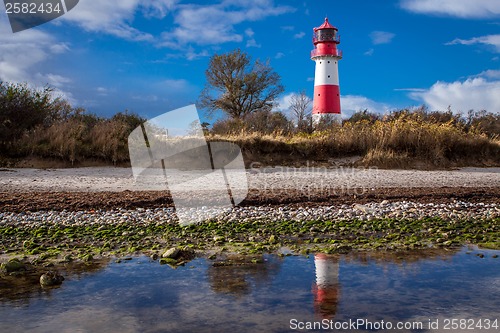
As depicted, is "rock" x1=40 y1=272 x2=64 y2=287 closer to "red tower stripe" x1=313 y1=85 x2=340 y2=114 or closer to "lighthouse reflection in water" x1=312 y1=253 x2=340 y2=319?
"lighthouse reflection in water" x1=312 y1=253 x2=340 y2=319

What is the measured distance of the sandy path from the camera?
1374 cm

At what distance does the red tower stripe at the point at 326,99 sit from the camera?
35.6 meters

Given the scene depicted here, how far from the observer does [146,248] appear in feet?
23.8

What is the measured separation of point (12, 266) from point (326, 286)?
3.81 meters

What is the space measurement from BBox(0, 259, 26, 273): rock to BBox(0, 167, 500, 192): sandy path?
7.14 metres

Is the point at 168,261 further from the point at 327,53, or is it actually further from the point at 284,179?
the point at 327,53

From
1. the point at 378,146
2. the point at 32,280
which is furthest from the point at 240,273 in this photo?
the point at 378,146

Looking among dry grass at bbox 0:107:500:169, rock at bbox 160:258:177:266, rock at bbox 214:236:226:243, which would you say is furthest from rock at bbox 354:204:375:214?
dry grass at bbox 0:107:500:169

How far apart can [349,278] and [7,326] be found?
3.63 metres

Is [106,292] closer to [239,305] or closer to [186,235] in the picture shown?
[239,305]

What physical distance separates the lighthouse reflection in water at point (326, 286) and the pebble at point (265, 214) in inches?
111

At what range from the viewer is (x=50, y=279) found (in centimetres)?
556

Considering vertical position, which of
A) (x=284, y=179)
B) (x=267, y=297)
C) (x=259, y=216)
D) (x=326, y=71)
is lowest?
(x=267, y=297)

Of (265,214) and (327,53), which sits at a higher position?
(327,53)
